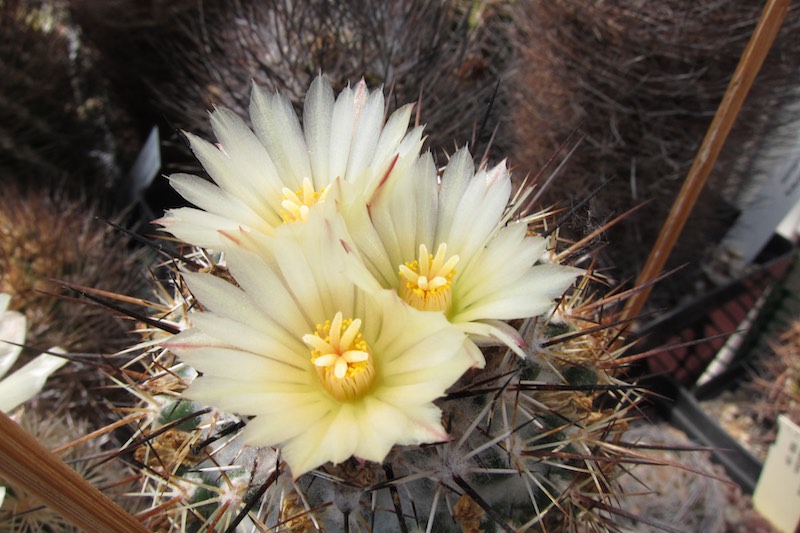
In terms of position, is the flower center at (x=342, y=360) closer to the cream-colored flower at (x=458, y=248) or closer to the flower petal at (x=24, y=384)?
the cream-colored flower at (x=458, y=248)

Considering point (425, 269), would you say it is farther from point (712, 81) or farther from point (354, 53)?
point (712, 81)

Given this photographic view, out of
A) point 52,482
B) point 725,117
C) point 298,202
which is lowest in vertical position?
point 52,482

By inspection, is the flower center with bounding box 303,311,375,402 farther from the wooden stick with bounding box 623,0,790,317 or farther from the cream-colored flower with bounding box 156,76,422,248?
the wooden stick with bounding box 623,0,790,317

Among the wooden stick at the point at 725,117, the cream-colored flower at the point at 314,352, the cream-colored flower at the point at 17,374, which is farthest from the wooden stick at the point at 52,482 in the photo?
the wooden stick at the point at 725,117

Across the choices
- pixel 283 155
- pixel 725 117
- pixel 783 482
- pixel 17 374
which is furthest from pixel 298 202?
pixel 783 482

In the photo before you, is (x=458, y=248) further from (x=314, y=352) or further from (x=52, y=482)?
(x=52, y=482)

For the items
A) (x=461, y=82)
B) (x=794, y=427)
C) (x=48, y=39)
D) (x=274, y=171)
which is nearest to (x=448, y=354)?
(x=274, y=171)

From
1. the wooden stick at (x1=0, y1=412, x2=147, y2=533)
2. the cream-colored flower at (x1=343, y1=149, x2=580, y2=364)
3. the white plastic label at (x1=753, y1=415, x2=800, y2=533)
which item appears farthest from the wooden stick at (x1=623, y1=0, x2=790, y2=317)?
the white plastic label at (x1=753, y1=415, x2=800, y2=533)
